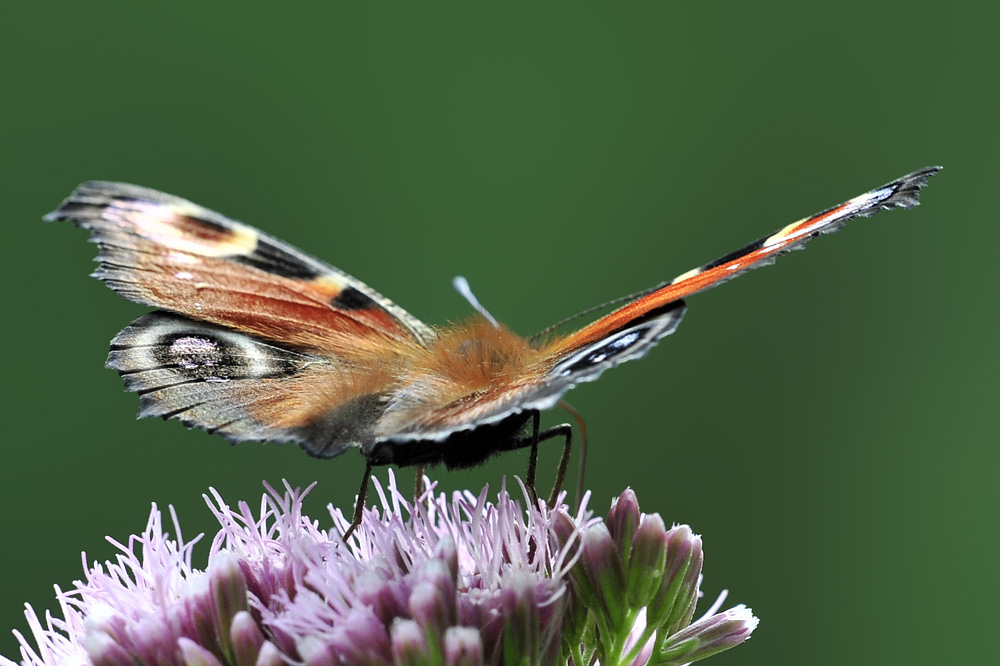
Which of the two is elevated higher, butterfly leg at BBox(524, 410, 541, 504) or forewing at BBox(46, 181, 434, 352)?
forewing at BBox(46, 181, 434, 352)

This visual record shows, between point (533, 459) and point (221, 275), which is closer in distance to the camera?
point (533, 459)

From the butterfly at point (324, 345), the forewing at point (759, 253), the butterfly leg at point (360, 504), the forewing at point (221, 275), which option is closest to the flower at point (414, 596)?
the butterfly leg at point (360, 504)

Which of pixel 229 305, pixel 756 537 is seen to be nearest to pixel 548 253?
pixel 756 537

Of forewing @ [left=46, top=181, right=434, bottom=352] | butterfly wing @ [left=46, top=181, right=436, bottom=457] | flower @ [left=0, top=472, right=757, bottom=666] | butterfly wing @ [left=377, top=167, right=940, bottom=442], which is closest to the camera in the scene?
butterfly wing @ [left=377, top=167, right=940, bottom=442]

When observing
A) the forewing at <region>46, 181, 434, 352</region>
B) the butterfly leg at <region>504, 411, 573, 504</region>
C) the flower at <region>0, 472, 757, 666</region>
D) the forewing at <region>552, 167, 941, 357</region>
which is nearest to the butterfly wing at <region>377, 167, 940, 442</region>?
the forewing at <region>552, 167, 941, 357</region>

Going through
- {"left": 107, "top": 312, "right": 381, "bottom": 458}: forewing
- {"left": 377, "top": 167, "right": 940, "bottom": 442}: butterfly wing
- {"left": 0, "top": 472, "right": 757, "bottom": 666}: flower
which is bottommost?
{"left": 0, "top": 472, "right": 757, "bottom": 666}: flower

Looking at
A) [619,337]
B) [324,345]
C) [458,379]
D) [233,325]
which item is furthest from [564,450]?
[233,325]

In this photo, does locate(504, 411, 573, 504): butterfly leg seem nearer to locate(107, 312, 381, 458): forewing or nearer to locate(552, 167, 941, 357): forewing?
locate(552, 167, 941, 357): forewing

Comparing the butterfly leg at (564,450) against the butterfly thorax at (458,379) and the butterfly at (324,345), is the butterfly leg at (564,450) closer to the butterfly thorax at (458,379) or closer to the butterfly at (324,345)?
the butterfly at (324,345)

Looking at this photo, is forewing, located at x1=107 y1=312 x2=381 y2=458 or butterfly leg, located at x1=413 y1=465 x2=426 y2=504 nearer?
forewing, located at x1=107 y1=312 x2=381 y2=458

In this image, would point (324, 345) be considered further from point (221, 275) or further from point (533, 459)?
point (533, 459)
